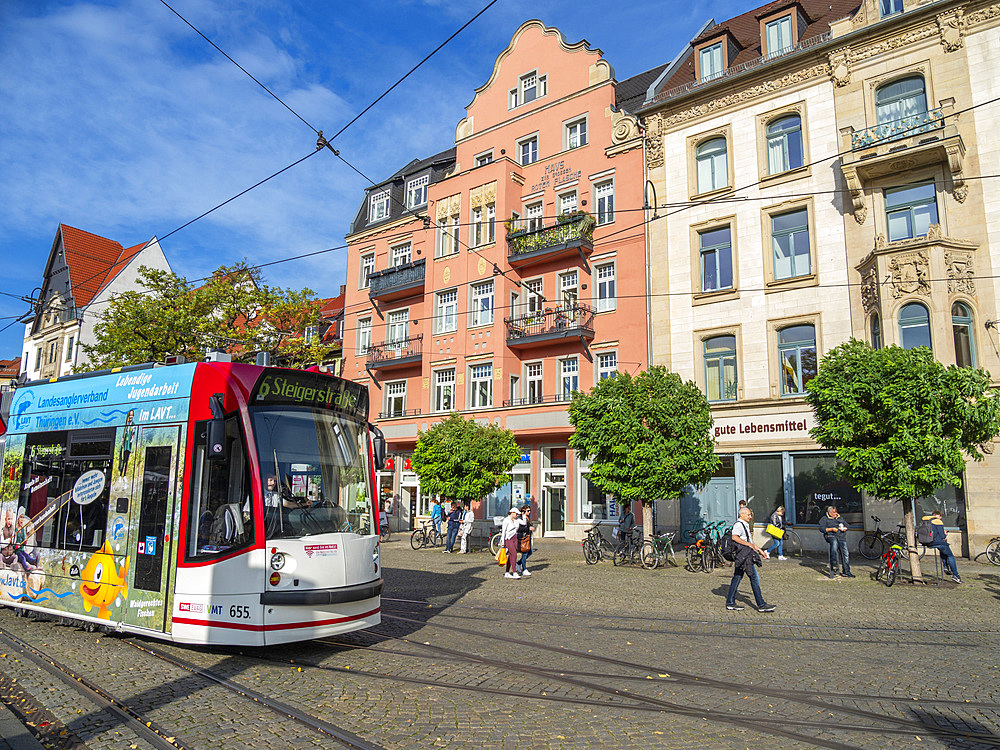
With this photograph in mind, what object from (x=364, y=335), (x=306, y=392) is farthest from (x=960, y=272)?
(x=364, y=335)

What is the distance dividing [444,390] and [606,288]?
28.8 ft

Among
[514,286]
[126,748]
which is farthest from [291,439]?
[514,286]

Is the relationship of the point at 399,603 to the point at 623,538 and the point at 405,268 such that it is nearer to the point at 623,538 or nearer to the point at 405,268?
the point at 623,538

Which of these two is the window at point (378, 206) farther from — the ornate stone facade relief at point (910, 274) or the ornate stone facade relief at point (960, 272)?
the ornate stone facade relief at point (960, 272)

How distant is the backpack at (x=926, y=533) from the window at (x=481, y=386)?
17.0 metres

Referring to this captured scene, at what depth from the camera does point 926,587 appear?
46.8 ft

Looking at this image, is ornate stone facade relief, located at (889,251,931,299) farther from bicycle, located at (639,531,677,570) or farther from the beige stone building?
bicycle, located at (639,531,677,570)

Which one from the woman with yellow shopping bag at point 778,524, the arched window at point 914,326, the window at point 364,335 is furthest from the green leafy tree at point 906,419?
the window at point 364,335

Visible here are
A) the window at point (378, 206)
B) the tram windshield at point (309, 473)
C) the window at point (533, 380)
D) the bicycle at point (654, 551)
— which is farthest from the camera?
the window at point (378, 206)

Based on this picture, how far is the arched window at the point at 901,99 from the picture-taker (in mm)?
20553

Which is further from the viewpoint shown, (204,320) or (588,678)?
(204,320)

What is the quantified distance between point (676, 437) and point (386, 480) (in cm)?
1995

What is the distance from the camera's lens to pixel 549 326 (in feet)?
92.8

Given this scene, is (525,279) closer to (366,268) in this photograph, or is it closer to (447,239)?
(447,239)
